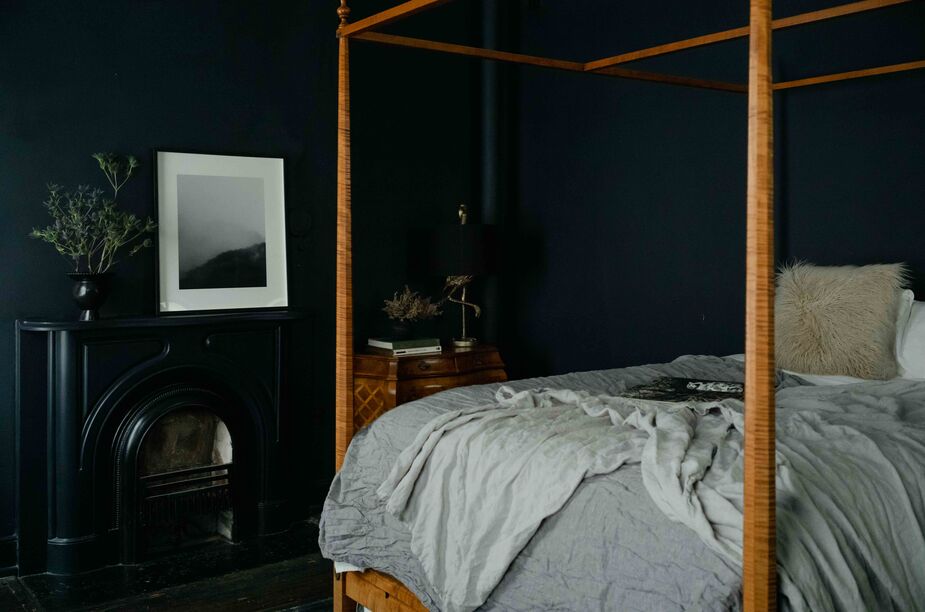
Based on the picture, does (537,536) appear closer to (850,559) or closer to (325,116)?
(850,559)

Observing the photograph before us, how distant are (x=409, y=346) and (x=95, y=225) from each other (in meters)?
1.64

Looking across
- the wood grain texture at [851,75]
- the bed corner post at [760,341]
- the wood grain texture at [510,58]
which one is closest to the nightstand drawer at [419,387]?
the wood grain texture at [510,58]

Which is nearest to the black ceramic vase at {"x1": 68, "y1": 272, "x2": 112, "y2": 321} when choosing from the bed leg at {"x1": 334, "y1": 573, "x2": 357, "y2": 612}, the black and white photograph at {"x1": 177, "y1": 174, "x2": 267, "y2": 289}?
the black and white photograph at {"x1": 177, "y1": 174, "x2": 267, "y2": 289}

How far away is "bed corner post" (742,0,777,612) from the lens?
1.73 meters

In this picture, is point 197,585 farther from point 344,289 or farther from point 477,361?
point 477,361

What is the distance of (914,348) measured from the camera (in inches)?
129

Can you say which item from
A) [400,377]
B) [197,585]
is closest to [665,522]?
[197,585]

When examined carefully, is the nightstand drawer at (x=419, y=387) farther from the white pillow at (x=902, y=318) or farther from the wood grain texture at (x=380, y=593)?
the white pillow at (x=902, y=318)

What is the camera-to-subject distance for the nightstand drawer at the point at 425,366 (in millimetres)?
4562

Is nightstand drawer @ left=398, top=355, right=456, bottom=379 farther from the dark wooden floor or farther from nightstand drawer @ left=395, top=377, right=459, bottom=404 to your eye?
the dark wooden floor

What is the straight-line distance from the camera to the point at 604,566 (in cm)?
201

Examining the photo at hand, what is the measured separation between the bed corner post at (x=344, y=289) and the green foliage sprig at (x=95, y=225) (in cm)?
144

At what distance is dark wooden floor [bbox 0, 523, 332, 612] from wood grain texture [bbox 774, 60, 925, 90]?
2968 millimetres

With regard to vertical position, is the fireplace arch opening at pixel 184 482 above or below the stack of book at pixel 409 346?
below
